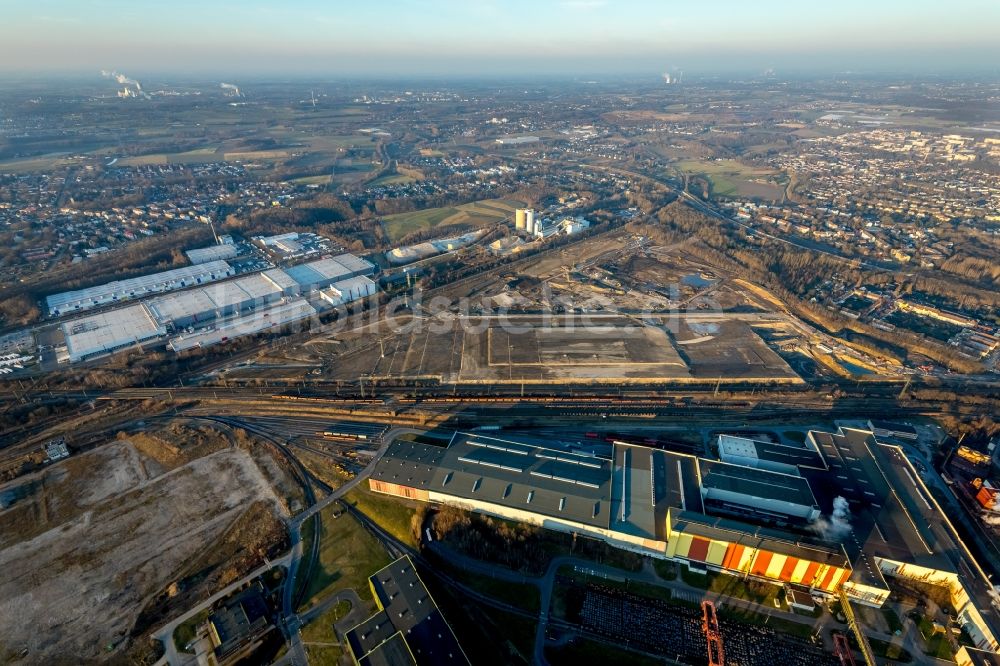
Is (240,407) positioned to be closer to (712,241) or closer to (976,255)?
(712,241)

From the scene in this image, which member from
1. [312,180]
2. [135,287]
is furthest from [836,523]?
[312,180]

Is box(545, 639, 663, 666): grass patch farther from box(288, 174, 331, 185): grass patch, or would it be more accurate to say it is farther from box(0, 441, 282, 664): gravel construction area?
box(288, 174, 331, 185): grass patch

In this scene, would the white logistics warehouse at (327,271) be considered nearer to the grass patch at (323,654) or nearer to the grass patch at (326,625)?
the grass patch at (326,625)

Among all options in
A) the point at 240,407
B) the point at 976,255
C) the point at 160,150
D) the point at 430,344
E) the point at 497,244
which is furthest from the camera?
the point at 160,150

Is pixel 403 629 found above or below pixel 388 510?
above

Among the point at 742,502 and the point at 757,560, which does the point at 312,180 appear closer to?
the point at 742,502

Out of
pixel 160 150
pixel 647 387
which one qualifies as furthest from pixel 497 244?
pixel 160 150

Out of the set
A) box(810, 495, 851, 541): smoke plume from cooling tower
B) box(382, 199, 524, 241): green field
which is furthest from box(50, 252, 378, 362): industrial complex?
box(810, 495, 851, 541): smoke plume from cooling tower
